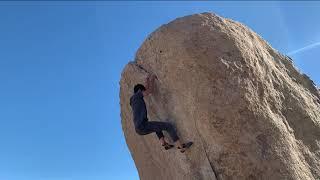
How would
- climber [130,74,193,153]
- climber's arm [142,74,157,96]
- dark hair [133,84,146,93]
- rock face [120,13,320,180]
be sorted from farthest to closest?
1. climber's arm [142,74,157,96]
2. dark hair [133,84,146,93]
3. climber [130,74,193,153]
4. rock face [120,13,320,180]

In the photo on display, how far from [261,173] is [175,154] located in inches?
91.4

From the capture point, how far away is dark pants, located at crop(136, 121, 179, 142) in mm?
11188

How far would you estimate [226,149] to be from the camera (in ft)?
34.1

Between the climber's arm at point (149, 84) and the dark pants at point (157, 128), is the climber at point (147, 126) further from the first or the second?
the climber's arm at point (149, 84)

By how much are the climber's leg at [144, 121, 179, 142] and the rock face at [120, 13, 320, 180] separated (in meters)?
0.17

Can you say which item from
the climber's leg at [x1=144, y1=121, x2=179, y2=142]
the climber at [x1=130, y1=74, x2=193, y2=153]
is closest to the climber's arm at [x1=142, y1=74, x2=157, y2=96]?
the climber at [x1=130, y1=74, x2=193, y2=153]

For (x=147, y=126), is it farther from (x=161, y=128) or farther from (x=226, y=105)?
(x=226, y=105)

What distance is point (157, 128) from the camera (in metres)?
11.2

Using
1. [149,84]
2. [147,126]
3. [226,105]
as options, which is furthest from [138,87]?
[226,105]

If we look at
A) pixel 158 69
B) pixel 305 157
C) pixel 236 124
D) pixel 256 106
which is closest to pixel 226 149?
pixel 236 124

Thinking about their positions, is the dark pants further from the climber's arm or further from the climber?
the climber's arm

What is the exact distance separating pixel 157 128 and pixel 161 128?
0.11m

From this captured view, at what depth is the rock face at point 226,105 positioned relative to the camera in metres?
10.4

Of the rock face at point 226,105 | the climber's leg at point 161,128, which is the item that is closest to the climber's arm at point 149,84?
the rock face at point 226,105
